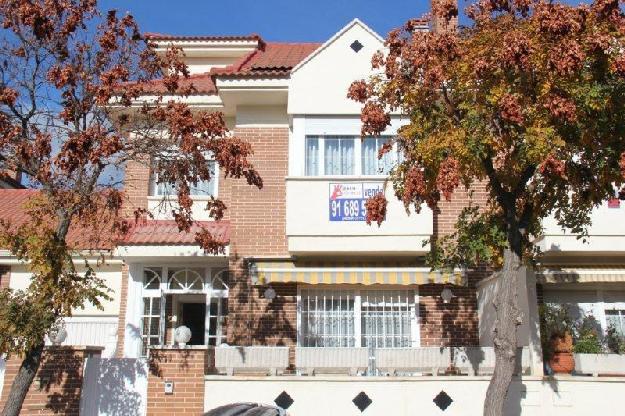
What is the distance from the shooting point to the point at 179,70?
49.1 ft

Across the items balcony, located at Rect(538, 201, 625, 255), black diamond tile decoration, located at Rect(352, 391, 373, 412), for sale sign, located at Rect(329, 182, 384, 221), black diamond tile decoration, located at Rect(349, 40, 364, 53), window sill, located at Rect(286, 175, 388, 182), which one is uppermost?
black diamond tile decoration, located at Rect(349, 40, 364, 53)

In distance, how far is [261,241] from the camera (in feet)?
62.5

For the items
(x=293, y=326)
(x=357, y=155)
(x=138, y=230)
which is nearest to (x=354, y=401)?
(x=293, y=326)

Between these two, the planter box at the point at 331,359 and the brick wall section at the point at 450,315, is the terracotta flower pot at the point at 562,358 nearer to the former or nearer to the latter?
the brick wall section at the point at 450,315

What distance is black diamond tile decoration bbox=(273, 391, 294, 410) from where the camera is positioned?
1438cm

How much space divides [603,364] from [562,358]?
86 cm

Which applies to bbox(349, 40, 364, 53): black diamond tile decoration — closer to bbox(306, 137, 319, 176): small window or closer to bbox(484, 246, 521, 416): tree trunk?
bbox(306, 137, 319, 176): small window

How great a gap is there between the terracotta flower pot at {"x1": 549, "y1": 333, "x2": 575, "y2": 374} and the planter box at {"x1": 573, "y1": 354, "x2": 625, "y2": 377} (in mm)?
291

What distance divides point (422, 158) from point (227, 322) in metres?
8.87

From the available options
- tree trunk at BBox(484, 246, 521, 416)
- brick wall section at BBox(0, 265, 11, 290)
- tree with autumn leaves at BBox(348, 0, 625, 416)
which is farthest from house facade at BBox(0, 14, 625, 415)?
brick wall section at BBox(0, 265, 11, 290)

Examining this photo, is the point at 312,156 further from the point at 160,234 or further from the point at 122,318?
the point at 122,318

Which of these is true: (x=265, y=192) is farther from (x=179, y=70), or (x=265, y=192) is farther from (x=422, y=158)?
(x=422, y=158)

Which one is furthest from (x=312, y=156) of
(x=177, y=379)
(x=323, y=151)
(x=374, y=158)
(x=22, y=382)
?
(x=22, y=382)

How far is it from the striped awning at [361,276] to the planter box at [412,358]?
2.56m
